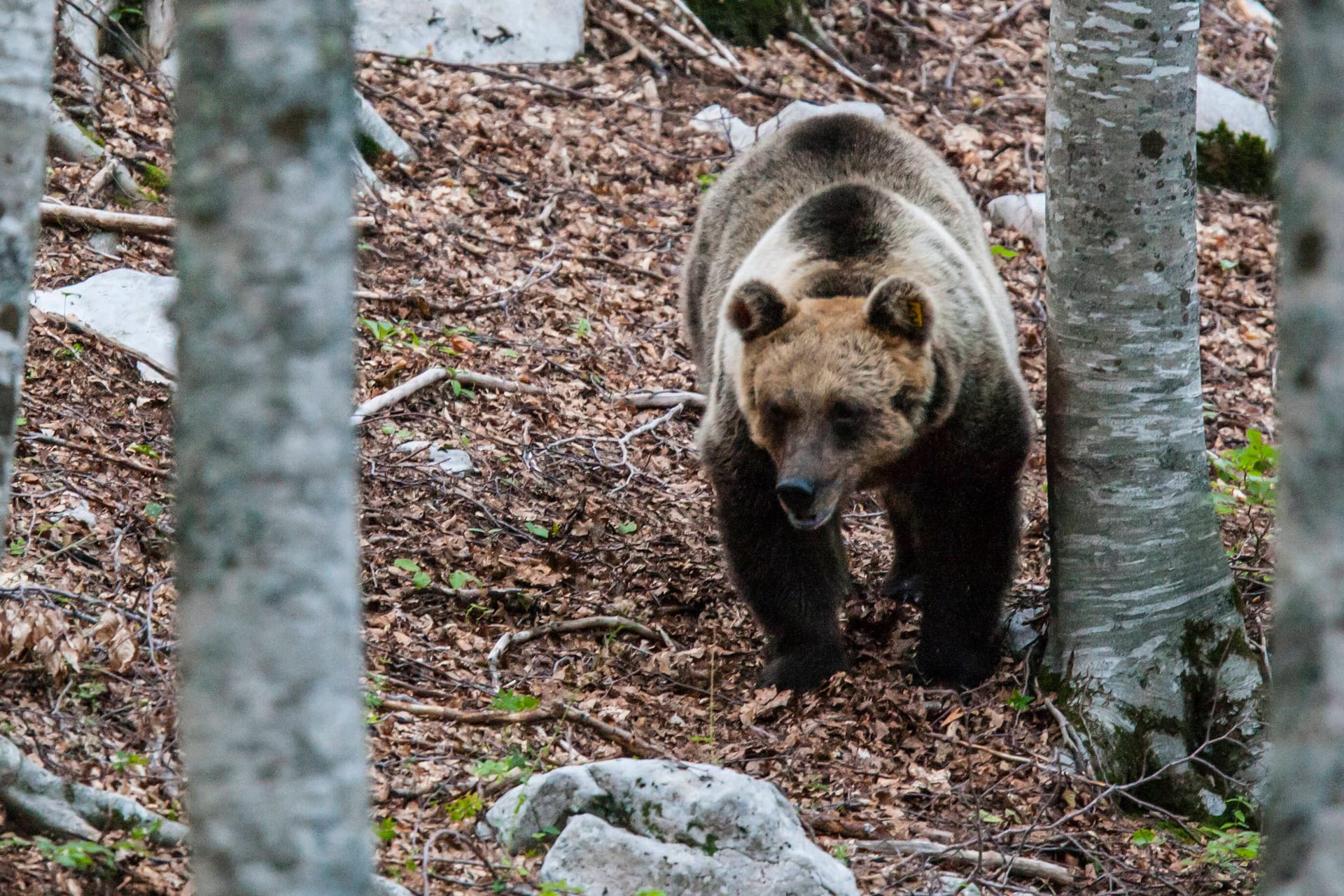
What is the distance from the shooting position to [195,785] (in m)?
1.82

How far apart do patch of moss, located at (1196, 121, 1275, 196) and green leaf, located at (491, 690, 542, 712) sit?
780cm

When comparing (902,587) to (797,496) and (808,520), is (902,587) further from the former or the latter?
(797,496)

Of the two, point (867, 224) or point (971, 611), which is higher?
point (867, 224)

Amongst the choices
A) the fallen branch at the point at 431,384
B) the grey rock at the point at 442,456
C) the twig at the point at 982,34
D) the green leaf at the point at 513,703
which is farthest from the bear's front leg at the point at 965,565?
the twig at the point at 982,34

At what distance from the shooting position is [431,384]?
275 inches

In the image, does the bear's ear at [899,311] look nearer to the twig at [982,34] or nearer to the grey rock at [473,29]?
the grey rock at [473,29]

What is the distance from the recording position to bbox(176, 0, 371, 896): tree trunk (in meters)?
1.73

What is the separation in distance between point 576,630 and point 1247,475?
3485 mm

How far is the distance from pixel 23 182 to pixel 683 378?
222 inches

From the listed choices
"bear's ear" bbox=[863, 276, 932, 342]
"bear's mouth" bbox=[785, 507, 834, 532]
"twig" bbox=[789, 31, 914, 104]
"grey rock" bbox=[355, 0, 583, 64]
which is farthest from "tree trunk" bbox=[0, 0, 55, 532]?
"twig" bbox=[789, 31, 914, 104]

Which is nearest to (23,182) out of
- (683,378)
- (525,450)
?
(525,450)

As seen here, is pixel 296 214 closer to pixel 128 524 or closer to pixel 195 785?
pixel 195 785

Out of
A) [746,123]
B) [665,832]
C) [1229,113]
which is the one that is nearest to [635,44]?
[746,123]

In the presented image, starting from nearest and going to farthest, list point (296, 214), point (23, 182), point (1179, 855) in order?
point (296, 214)
point (23, 182)
point (1179, 855)
